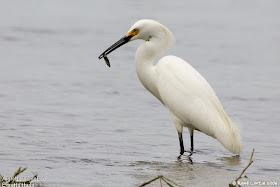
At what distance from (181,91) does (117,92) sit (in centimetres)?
415

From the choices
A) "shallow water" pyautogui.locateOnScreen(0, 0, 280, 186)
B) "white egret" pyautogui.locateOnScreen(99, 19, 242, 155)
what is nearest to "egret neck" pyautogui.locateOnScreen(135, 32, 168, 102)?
"white egret" pyautogui.locateOnScreen(99, 19, 242, 155)

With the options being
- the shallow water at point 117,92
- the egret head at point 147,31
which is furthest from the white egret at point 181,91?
the shallow water at point 117,92

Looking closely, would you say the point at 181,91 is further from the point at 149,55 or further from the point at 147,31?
the point at 147,31

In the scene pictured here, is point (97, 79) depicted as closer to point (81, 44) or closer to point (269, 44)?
point (81, 44)

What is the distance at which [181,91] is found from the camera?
911cm

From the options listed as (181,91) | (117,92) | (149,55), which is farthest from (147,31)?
(117,92)

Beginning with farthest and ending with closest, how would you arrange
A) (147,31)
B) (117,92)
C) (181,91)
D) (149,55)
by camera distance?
(117,92), (149,55), (147,31), (181,91)

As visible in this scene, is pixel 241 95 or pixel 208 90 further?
pixel 241 95

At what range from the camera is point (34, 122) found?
10.2 metres

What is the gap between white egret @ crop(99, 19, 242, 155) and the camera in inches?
347

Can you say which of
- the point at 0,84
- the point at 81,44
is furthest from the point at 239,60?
the point at 0,84

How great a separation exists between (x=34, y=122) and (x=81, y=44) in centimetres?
784

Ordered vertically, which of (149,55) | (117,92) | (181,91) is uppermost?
(117,92)

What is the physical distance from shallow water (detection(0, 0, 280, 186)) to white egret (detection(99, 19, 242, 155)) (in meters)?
0.35
